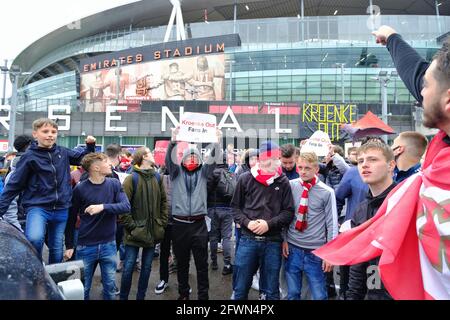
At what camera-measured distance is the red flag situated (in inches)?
48.6

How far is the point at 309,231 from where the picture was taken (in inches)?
134

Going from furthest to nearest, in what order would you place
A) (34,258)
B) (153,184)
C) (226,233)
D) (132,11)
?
(132,11) → (226,233) → (153,184) → (34,258)

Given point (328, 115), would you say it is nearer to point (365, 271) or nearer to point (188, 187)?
point (188, 187)

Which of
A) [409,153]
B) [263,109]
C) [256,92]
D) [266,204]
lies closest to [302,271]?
[266,204]

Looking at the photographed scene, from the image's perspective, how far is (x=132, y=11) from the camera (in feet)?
180

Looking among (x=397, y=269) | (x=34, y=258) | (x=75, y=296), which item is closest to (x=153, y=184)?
(x=34, y=258)

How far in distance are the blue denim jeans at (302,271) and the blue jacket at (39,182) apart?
258 centimetres

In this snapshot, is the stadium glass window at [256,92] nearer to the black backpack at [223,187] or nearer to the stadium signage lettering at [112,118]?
the stadium signage lettering at [112,118]

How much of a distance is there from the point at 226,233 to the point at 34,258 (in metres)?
3.99

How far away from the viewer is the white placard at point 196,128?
13.6 ft

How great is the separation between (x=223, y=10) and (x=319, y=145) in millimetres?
56595

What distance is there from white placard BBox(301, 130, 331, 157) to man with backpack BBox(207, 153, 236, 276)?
146cm
